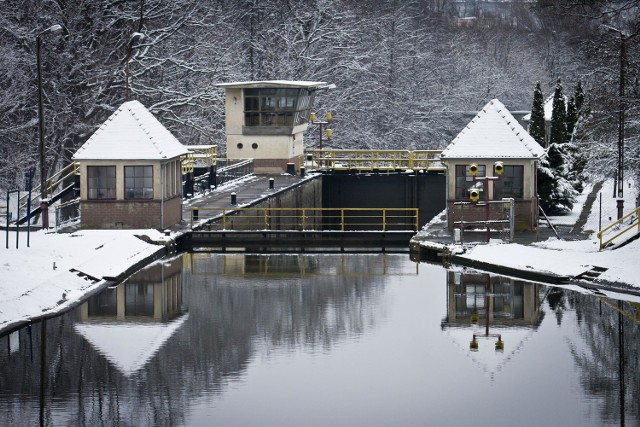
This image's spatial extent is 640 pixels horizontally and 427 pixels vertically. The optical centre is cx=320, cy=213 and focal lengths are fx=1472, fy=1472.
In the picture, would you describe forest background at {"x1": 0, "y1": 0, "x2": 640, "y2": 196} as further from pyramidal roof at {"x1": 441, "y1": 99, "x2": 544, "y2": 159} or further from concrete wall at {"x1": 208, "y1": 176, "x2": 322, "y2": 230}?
concrete wall at {"x1": 208, "y1": 176, "x2": 322, "y2": 230}

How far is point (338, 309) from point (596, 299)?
6800 millimetres

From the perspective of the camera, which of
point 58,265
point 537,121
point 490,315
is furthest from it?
point 537,121

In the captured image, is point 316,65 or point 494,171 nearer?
point 494,171

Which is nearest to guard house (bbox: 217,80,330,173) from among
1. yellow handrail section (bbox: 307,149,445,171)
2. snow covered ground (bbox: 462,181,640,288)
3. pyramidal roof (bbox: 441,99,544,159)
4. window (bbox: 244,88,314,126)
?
window (bbox: 244,88,314,126)

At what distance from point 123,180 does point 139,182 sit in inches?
21.2

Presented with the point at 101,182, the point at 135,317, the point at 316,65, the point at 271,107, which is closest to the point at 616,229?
the point at 101,182

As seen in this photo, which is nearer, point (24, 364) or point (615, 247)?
point (24, 364)

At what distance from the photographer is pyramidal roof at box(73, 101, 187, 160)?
49125 millimetres

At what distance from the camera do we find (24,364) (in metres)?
30.5

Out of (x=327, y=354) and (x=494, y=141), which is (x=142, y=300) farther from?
(x=494, y=141)

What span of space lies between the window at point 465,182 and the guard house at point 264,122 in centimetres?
2371

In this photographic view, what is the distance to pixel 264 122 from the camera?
73562mm

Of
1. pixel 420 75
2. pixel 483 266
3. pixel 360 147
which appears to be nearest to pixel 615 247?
pixel 483 266

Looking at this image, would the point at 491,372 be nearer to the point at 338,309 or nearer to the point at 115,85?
the point at 338,309
